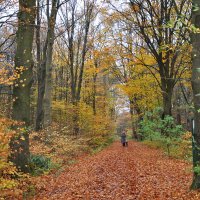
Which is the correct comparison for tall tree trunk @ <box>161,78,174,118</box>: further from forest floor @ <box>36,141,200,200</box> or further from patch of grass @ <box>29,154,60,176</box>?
patch of grass @ <box>29,154,60,176</box>

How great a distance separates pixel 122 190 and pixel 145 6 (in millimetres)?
13725

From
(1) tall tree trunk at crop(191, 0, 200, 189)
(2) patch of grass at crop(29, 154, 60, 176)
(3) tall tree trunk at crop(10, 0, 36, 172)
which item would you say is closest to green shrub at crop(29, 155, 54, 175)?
(2) patch of grass at crop(29, 154, 60, 176)

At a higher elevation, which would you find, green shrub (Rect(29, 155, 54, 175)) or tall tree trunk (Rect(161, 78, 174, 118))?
tall tree trunk (Rect(161, 78, 174, 118))

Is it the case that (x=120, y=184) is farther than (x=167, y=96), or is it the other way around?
(x=167, y=96)

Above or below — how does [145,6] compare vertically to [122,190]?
above

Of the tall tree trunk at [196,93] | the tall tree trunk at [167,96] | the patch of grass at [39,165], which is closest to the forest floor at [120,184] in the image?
the patch of grass at [39,165]

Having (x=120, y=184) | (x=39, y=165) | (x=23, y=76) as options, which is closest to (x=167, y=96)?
(x=39, y=165)

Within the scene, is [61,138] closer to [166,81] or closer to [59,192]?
[59,192]

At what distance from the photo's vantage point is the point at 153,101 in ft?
95.1

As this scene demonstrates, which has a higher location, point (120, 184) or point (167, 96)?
point (167, 96)

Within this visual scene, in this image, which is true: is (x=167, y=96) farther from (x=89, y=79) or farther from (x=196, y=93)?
(x=89, y=79)

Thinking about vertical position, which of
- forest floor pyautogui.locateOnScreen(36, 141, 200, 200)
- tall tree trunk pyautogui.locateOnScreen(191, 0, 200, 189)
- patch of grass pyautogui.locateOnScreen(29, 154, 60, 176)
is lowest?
forest floor pyautogui.locateOnScreen(36, 141, 200, 200)

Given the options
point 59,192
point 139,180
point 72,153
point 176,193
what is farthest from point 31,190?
point 72,153

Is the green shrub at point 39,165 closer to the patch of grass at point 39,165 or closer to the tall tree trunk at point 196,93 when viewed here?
the patch of grass at point 39,165
